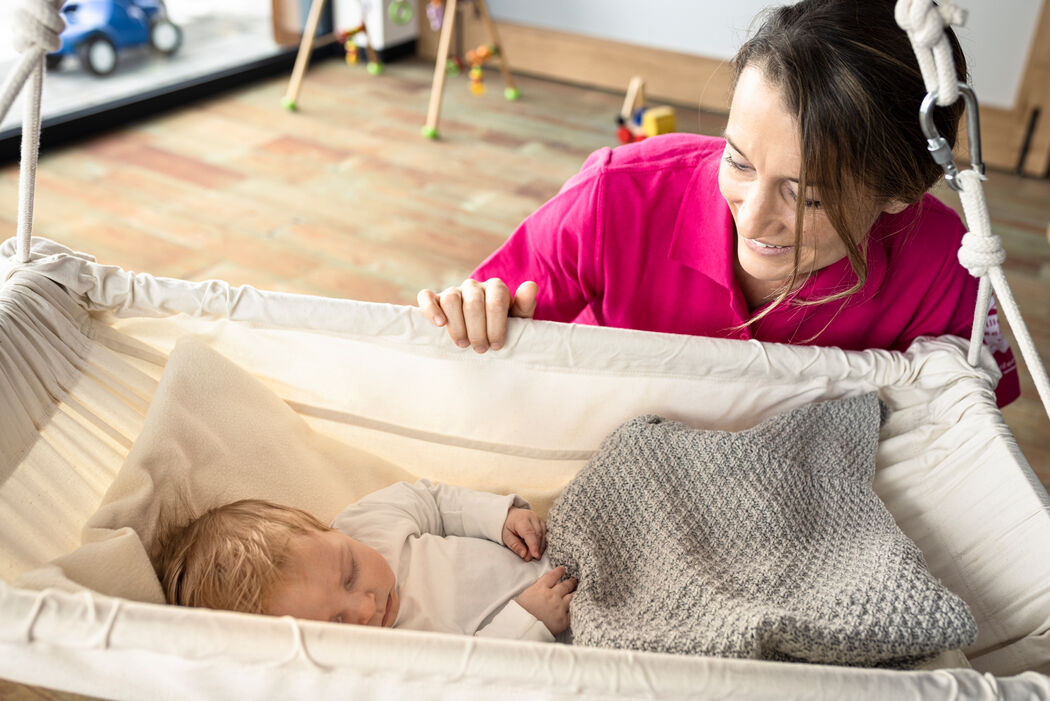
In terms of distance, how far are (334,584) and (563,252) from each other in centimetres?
48

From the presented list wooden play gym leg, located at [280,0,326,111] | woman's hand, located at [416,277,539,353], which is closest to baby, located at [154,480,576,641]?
woman's hand, located at [416,277,539,353]

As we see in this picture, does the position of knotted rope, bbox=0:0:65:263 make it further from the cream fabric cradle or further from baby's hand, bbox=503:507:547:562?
baby's hand, bbox=503:507:547:562

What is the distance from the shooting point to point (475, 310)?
1.04 m

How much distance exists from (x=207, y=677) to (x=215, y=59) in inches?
117

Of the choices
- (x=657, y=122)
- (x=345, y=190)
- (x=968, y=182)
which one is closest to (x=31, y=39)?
(x=968, y=182)

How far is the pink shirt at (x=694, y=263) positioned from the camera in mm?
1079

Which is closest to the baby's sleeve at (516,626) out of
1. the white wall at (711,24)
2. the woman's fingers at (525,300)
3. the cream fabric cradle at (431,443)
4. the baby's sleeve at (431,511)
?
the baby's sleeve at (431,511)

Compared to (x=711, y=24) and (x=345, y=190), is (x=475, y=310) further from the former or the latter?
(x=711, y=24)

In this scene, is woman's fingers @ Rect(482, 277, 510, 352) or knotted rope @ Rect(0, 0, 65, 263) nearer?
knotted rope @ Rect(0, 0, 65, 263)

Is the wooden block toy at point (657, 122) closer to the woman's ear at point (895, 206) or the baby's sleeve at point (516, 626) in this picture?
the woman's ear at point (895, 206)

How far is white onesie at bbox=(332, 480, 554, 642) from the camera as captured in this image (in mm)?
1035

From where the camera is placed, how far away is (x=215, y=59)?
128 inches

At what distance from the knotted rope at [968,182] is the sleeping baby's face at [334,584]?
676 millimetres

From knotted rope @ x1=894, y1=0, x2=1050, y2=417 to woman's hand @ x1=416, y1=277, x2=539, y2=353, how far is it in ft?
1.51
